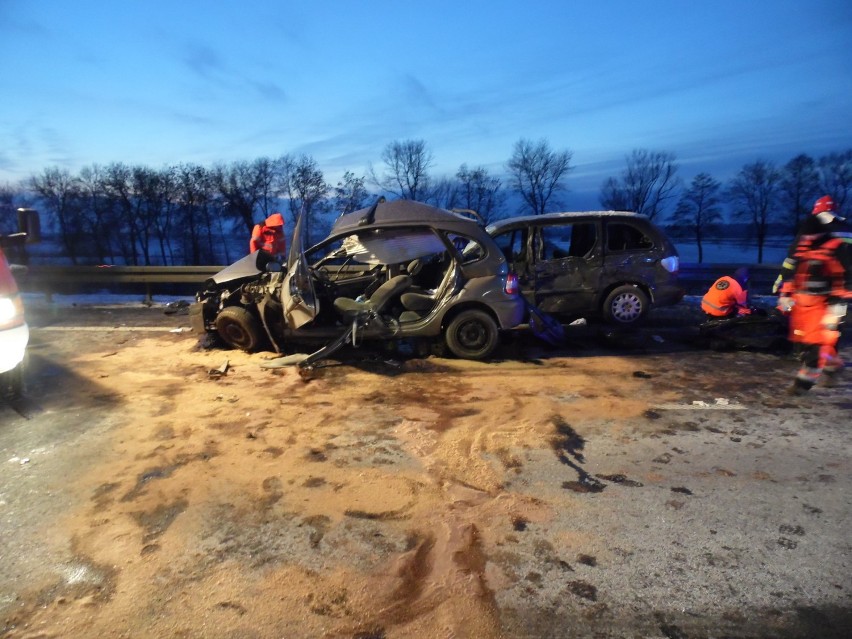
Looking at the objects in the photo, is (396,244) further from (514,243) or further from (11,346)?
(11,346)

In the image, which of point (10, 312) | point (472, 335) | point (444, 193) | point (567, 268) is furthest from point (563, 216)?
point (444, 193)

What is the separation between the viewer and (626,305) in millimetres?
7691

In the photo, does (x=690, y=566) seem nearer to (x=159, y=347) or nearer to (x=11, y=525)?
(x=11, y=525)

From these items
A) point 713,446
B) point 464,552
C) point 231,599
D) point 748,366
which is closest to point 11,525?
point 231,599

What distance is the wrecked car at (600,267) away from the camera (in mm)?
7602

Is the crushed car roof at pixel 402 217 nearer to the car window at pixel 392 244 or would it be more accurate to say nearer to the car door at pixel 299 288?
the car window at pixel 392 244

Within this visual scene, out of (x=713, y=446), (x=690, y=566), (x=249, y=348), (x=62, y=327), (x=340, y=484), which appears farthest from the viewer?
(x=62, y=327)

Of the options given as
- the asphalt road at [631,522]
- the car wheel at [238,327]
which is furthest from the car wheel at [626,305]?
the car wheel at [238,327]

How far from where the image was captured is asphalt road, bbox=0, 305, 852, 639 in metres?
2.18

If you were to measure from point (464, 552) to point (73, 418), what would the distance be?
3.83 meters

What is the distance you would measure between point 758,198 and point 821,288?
1408 inches

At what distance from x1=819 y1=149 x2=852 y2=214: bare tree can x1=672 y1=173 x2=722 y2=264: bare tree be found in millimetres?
9271

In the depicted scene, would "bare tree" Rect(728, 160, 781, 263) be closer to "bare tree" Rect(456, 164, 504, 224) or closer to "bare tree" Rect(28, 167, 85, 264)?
"bare tree" Rect(456, 164, 504, 224)

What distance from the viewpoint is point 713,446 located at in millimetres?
3768
